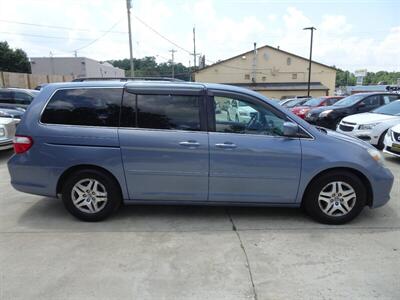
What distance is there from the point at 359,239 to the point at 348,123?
6077 mm

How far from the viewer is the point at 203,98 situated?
401 centimetres

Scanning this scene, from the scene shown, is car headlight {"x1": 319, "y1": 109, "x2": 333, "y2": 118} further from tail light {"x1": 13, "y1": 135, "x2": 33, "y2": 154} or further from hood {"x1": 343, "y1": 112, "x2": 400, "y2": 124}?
tail light {"x1": 13, "y1": 135, "x2": 33, "y2": 154}

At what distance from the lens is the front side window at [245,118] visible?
399cm

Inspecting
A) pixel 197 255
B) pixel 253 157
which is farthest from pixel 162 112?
pixel 197 255

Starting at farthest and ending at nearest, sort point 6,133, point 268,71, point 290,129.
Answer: point 268,71 < point 6,133 < point 290,129

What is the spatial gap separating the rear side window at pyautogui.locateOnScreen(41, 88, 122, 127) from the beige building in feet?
162

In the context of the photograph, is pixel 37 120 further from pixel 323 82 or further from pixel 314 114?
pixel 323 82

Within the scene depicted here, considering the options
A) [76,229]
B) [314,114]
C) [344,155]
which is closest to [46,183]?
[76,229]

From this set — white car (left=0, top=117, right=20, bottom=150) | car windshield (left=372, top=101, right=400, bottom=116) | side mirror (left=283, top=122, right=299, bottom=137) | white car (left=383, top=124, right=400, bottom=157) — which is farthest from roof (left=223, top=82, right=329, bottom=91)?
side mirror (left=283, top=122, right=299, bottom=137)

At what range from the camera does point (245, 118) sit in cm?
404

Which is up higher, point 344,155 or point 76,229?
point 344,155

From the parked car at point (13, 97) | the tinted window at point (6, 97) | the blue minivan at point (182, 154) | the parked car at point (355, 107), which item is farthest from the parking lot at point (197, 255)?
the tinted window at point (6, 97)

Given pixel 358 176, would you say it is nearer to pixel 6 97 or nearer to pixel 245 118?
pixel 245 118

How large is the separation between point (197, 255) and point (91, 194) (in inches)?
63.1
